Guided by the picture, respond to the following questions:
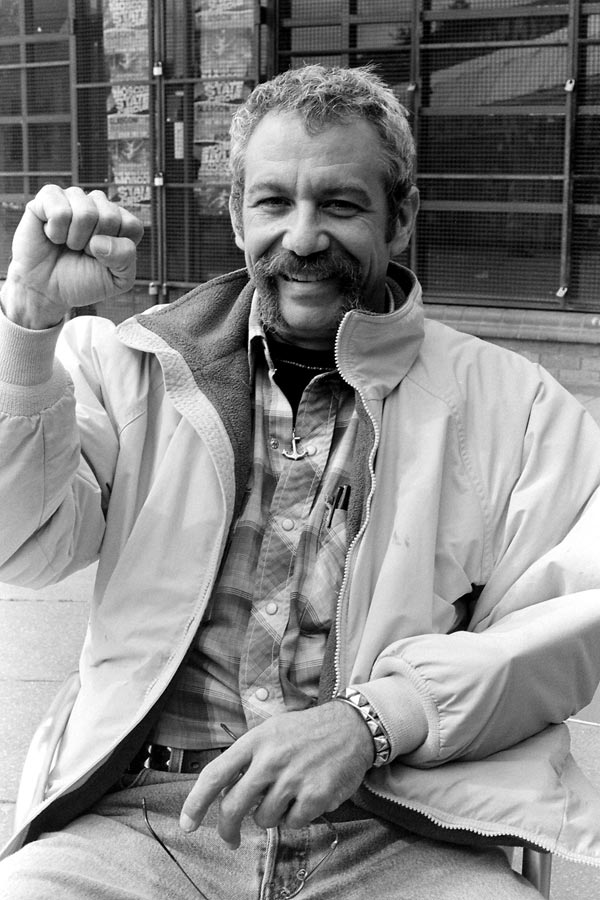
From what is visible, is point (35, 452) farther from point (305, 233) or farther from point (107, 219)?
point (305, 233)

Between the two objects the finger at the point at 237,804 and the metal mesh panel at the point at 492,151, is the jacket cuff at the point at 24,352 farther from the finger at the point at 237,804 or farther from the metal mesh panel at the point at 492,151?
the metal mesh panel at the point at 492,151

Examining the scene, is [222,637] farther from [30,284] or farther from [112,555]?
[30,284]

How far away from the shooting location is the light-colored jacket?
5.57 ft

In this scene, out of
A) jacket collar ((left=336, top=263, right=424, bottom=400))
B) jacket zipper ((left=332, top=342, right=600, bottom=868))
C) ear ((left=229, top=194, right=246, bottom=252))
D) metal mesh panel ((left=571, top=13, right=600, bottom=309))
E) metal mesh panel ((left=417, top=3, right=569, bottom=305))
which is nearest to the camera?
jacket zipper ((left=332, top=342, right=600, bottom=868))

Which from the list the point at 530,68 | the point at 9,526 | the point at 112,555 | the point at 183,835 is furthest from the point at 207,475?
the point at 530,68


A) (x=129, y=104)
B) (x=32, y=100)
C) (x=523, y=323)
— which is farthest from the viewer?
(x=32, y=100)

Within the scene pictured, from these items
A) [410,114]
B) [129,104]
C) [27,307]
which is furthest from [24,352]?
[129,104]

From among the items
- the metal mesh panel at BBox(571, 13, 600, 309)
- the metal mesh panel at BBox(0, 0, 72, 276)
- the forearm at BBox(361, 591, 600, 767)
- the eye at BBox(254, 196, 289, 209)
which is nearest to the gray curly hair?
the eye at BBox(254, 196, 289, 209)

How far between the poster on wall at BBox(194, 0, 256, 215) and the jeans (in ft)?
23.0

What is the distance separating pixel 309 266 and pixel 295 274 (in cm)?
3

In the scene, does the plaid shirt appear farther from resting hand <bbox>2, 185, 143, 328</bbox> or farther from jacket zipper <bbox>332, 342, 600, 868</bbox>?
resting hand <bbox>2, 185, 143, 328</bbox>

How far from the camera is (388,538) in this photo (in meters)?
1.90

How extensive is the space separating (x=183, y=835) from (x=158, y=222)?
24.4ft

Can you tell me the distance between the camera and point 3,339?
1.71 meters
